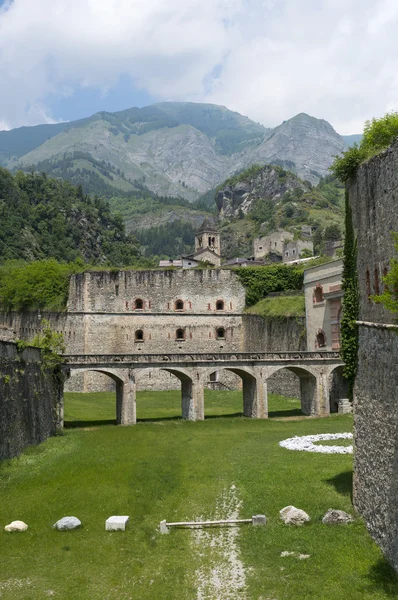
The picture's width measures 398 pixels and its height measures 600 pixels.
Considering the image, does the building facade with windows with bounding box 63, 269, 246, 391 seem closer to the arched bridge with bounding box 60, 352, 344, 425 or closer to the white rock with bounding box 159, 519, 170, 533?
the arched bridge with bounding box 60, 352, 344, 425

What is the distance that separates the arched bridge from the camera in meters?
38.9

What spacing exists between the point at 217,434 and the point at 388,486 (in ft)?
65.8

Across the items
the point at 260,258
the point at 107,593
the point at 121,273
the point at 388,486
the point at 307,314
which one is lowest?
the point at 107,593

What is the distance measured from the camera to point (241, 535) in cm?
1656

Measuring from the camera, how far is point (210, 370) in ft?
133

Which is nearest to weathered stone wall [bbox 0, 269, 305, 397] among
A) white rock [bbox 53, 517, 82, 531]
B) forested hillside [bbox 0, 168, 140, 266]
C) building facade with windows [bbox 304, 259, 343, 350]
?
building facade with windows [bbox 304, 259, 343, 350]

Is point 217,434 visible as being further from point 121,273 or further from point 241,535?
point 121,273

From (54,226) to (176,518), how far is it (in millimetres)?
88408

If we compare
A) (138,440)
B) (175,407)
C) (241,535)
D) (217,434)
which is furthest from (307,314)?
(241,535)

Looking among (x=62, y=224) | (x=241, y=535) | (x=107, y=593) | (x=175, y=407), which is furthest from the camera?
(x=62, y=224)

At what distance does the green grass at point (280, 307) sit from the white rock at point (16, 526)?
3488 centimetres

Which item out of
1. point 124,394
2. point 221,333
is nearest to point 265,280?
point 221,333

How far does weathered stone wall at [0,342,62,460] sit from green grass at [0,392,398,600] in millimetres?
877

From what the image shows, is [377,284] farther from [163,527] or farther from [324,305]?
[324,305]
